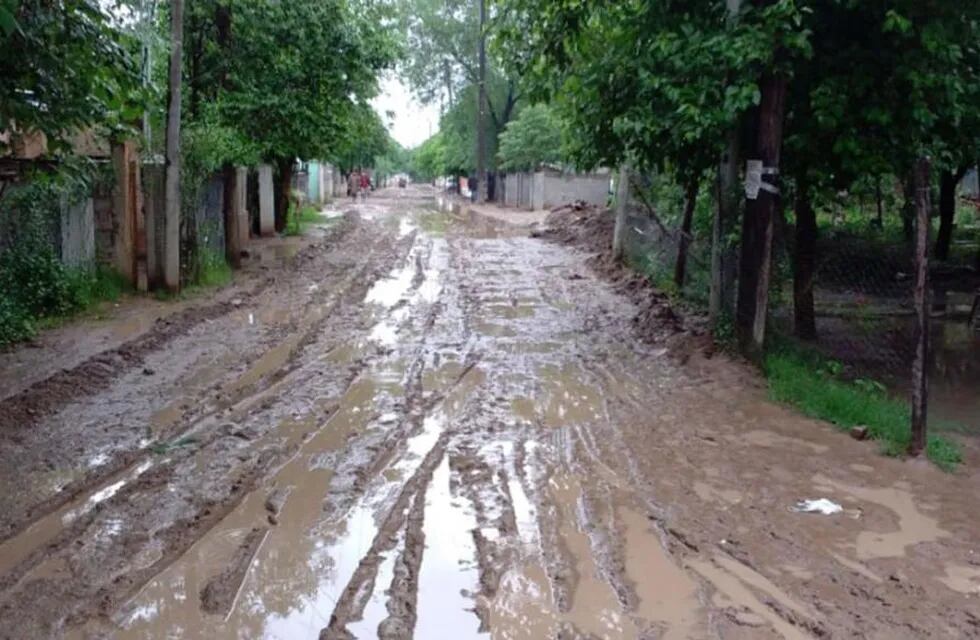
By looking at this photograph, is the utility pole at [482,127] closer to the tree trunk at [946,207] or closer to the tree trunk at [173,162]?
the tree trunk at [946,207]

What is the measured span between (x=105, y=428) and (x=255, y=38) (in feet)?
42.3

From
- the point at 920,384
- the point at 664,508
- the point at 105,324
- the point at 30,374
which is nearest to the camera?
the point at 664,508

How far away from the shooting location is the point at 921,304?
6.56 meters

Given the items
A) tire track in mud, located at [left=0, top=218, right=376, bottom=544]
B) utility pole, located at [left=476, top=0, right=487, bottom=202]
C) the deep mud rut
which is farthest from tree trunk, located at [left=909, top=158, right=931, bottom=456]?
utility pole, located at [left=476, top=0, right=487, bottom=202]

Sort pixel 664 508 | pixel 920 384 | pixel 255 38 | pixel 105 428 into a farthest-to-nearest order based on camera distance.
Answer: pixel 255 38 < pixel 105 428 < pixel 920 384 < pixel 664 508

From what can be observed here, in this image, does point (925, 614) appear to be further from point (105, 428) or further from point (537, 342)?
point (537, 342)

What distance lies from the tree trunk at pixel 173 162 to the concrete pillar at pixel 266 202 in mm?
10410

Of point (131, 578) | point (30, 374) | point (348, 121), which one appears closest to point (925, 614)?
point (131, 578)

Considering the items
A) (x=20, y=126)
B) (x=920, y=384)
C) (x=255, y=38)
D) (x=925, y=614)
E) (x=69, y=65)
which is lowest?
(x=925, y=614)

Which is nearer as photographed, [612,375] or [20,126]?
[20,126]

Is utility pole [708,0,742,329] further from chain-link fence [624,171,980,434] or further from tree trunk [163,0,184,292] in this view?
tree trunk [163,0,184,292]

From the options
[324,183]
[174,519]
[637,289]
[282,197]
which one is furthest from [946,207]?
[324,183]

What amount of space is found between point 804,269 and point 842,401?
143 inches

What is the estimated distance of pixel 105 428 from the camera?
711cm
